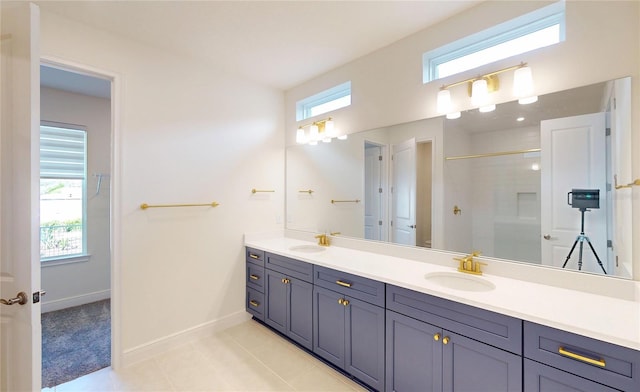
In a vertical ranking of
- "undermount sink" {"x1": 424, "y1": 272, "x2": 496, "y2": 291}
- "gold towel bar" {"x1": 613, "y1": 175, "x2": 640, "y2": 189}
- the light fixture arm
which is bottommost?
"undermount sink" {"x1": 424, "y1": 272, "x2": 496, "y2": 291}

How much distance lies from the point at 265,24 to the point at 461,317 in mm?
2265

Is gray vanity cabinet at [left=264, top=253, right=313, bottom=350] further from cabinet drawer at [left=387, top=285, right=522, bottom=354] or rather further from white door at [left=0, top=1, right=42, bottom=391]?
white door at [left=0, top=1, right=42, bottom=391]

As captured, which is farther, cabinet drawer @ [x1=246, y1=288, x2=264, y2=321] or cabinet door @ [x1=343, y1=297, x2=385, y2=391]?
cabinet drawer @ [x1=246, y1=288, x2=264, y2=321]

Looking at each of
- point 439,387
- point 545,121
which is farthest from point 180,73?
point 439,387

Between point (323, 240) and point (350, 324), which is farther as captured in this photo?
point (323, 240)

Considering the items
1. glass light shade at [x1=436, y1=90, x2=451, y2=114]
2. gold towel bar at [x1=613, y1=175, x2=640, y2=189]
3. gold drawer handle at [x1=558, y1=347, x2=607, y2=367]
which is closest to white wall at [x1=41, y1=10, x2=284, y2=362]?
glass light shade at [x1=436, y1=90, x2=451, y2=114]

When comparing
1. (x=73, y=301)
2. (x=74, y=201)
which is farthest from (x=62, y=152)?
(x=73, y=301)

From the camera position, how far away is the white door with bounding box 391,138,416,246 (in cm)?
224

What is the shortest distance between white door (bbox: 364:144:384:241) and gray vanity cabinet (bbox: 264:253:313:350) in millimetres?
675

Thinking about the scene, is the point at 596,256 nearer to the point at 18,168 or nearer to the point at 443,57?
the point at 443,57

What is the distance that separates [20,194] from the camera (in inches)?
49.8

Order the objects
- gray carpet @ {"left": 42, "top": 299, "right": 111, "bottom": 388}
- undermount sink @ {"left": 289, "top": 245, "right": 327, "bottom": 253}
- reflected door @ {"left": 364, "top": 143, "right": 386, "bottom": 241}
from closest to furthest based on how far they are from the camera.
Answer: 1. gray carpet @ {"left": 42, "top": 299, "right": 111, "bottom": 388}
2. reflected door @ {"left": 364, "top": 143, "right": 386, "bottom": 241}
3. undermount sink @ {"left": 289, "top": 245, "right": 327, "bottom": 253}

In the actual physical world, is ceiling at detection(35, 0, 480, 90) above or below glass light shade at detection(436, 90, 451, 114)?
above

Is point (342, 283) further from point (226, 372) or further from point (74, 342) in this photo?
point (74, 342)
